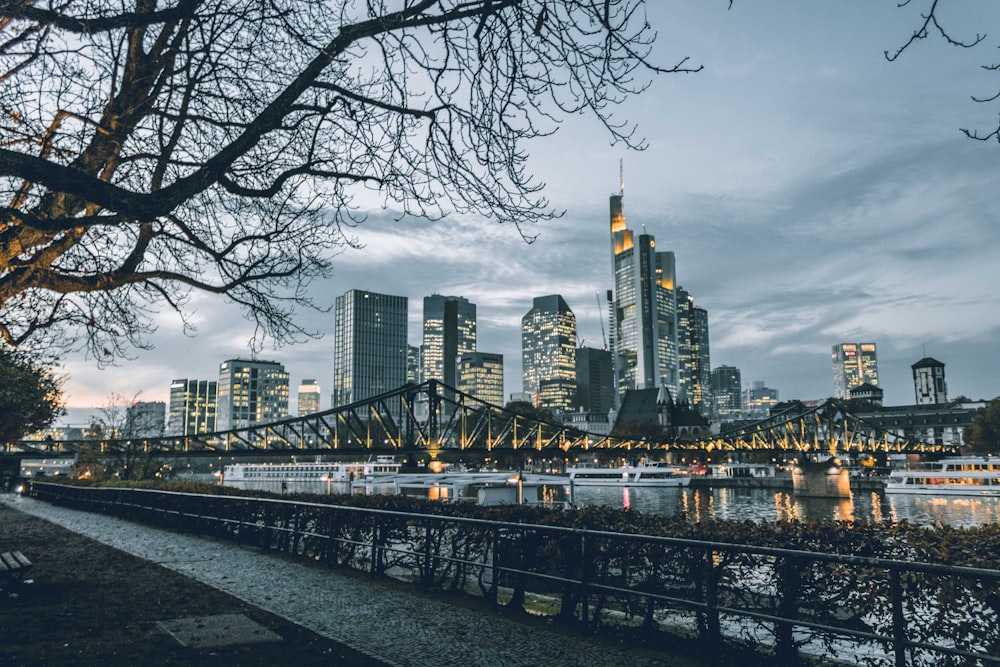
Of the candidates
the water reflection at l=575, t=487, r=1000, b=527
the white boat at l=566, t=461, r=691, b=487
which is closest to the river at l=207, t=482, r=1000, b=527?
the water reflection at l=575, t=487, r=1000, b=527

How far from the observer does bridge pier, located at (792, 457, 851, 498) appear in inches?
3236

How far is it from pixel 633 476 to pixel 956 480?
153 ft

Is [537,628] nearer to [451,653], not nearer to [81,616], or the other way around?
[451,653]

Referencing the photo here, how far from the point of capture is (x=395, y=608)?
8469 millimetres

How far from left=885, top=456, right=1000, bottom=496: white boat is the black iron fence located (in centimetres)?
7722

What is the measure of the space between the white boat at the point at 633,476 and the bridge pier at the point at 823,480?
20406mm

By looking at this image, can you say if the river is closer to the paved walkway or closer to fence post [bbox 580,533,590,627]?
the paved walkway

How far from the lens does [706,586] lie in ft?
22.8

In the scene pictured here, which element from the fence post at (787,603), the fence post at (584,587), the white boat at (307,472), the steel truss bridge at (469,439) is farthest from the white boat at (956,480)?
the fence post at (584,587)

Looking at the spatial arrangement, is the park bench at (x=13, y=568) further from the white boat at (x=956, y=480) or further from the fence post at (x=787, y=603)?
the white boat at (x=956, y=480)

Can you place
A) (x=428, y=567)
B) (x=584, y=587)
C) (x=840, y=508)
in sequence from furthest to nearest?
(x=840, y=508), (x=428, y=567), (x=584, y=587)

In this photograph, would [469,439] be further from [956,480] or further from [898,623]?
[898,623]

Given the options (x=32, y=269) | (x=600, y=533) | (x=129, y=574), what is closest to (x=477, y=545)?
(x=600, y=533)

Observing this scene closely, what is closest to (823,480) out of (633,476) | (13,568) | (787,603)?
(633,476)
